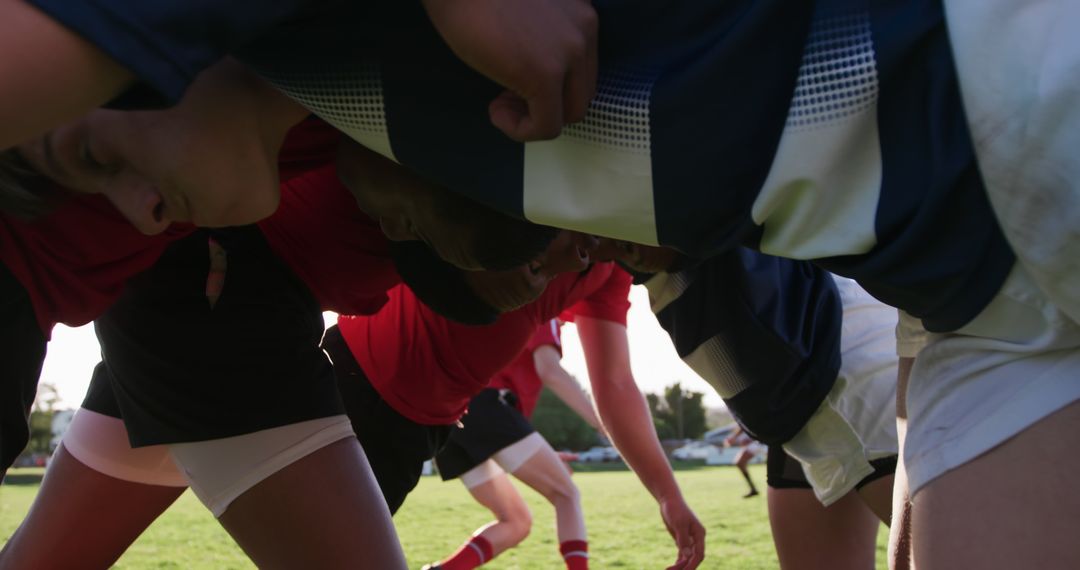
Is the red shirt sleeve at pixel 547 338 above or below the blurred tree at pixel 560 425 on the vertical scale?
above

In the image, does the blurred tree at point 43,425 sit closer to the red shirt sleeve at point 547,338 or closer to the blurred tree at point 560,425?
the blurred tree at point 560,425

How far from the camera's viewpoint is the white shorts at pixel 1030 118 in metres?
0.80

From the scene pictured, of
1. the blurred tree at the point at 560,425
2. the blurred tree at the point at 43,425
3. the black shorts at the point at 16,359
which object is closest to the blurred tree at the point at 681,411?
the blurred tree at the point at 560,425

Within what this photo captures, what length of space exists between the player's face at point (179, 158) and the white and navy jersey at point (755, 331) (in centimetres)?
101

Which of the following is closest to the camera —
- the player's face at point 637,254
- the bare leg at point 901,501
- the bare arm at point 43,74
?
the bare arm at point 43,74

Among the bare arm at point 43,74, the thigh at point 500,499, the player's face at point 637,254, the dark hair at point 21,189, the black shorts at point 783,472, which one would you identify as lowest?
the thigh at point 500,499

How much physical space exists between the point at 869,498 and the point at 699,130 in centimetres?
158

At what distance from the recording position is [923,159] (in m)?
0.88

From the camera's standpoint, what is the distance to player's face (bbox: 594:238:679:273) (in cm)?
171

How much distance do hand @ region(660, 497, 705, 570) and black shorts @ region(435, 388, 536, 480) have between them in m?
2.60

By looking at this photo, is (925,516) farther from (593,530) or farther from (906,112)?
(593,530)

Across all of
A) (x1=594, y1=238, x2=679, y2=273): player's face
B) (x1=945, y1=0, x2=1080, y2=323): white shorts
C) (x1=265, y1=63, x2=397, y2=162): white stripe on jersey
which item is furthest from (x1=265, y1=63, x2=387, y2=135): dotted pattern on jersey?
(x1=594, y1=238, x2=679, y2=273): player's face

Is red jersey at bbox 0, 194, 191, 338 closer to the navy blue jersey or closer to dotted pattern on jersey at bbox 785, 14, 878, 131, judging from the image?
the navy blue jersey

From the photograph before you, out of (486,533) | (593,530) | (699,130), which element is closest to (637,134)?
(699,130)
